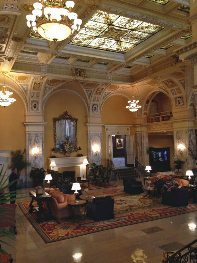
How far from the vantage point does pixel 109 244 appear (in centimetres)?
645

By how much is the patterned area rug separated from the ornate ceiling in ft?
18.1

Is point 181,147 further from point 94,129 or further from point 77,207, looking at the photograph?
point 77,207

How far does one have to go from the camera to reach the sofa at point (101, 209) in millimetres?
8508

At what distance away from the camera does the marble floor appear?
18.7 ft

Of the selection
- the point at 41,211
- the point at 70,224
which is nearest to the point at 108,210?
the point at 70,224

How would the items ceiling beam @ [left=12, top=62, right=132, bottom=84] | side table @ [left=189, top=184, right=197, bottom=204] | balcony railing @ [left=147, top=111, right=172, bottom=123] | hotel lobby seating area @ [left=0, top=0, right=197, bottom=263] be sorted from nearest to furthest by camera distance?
1. hotel lobby seating area @ [left=0, top=0, right=197, bottom=263]
2. side table @ [left=189, top=184, right=197, bottom=204]
3. ceiling beam @ [left=12, top=62, right=132, bottom=84]
4. balcony railing @ [left=147, top=111, right=172, bottom=123]

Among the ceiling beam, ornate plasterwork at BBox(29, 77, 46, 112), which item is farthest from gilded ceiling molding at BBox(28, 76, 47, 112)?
the ceiling beam

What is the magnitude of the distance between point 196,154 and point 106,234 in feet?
36.0

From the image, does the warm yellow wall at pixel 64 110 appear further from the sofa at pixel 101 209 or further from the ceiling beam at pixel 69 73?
the sofa at pixel 101 209

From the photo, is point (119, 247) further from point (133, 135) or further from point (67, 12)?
point (133, 135)

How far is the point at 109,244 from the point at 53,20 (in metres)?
5.34

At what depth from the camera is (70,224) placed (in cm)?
821

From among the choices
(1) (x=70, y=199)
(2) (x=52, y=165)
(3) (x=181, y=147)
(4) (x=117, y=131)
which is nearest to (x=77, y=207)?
(1) (x=70, y=199)

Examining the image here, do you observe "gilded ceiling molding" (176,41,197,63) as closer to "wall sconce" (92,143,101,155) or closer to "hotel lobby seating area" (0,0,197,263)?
"hotel lobby seating area" (0,0,197,263)
